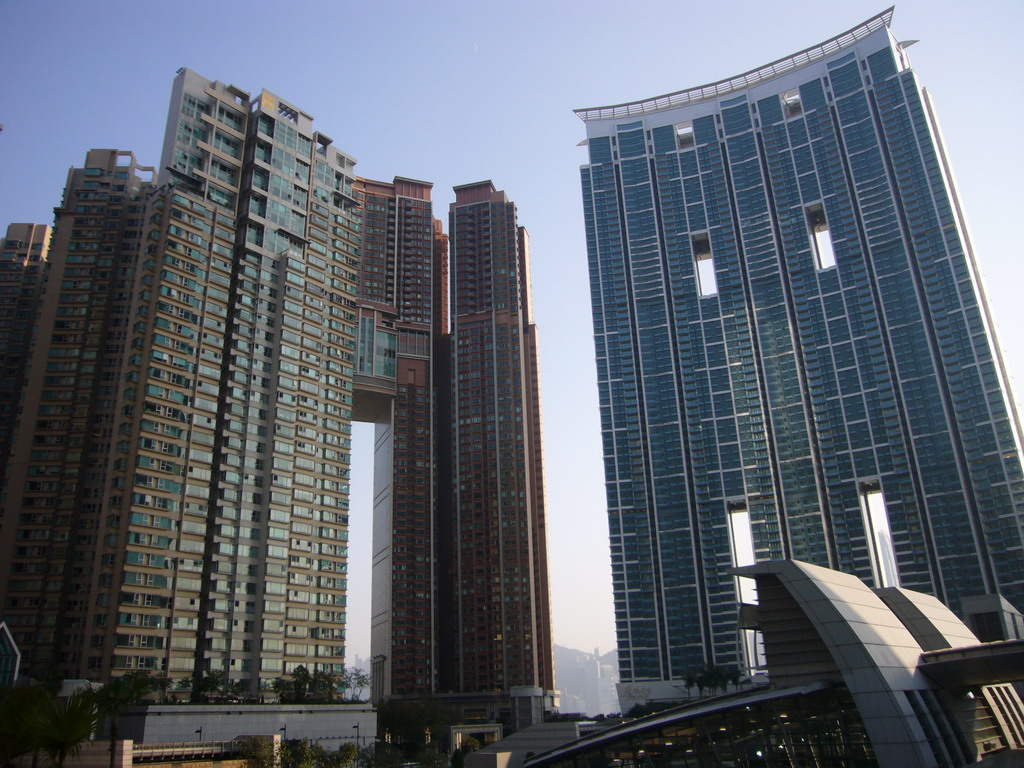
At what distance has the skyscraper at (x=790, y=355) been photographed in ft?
334

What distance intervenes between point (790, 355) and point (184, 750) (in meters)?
95.1

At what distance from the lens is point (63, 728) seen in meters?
18.6

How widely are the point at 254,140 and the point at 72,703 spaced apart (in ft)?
241

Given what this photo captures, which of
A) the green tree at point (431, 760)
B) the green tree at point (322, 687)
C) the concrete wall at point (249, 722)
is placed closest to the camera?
the concrete wall at point (249, 722)

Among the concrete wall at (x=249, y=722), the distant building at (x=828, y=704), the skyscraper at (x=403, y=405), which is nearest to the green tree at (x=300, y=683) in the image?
the concrete wall at (x=249, y=722)

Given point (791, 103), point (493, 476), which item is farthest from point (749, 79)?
point (493, 476)

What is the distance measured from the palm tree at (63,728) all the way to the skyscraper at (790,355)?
98668 mm

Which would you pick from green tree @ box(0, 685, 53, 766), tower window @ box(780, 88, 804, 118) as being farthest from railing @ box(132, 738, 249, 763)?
tower window @ box(780, 88, 804, 118)

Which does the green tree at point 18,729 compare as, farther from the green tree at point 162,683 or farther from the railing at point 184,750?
the green tree at point 162,683

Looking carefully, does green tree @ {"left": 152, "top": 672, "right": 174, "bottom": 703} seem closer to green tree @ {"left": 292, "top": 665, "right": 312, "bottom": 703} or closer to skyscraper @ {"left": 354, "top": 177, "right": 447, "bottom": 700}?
green tree @ {"left": 292, "top": 665, "right": 312, "bottom": 703}

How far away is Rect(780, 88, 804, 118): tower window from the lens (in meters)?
128

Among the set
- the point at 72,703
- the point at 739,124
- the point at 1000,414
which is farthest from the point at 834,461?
the point at 72,703

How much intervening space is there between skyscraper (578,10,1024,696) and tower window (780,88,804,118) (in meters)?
0.24

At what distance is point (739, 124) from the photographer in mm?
132375
